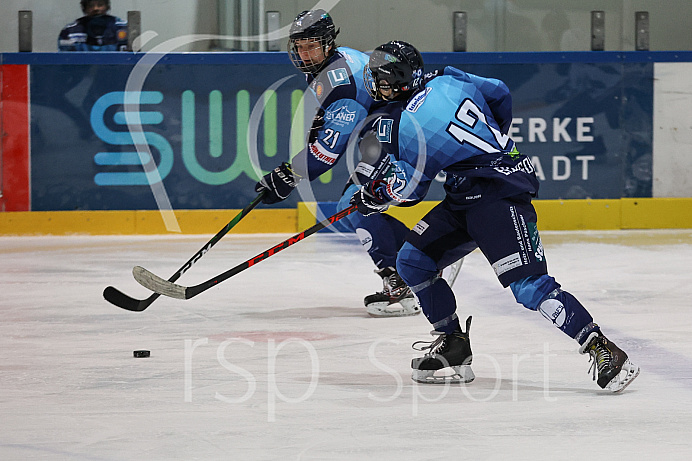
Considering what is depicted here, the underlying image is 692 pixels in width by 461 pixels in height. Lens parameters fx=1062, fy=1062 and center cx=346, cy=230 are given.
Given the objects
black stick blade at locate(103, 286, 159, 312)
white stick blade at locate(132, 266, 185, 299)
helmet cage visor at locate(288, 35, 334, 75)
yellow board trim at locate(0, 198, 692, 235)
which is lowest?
yellow board trim at locate(0, 198, 692, 235)

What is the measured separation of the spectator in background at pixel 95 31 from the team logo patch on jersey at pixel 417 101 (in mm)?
4882

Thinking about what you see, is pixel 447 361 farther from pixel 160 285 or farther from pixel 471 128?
pixel 160 285

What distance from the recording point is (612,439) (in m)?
2.91

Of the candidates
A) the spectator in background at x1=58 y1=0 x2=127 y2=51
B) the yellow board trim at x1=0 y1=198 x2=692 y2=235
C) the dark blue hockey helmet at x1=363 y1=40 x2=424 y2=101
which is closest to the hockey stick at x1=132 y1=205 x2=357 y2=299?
the dark blue hockey helmet at x1=363 y1=40 x2=424 y2=101

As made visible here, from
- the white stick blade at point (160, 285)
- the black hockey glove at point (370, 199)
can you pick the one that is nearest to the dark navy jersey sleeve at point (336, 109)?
the white stick blade at point (160, 285)

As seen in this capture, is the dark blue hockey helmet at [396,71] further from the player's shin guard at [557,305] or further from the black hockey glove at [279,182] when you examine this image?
the black hockey glove at [279,182]

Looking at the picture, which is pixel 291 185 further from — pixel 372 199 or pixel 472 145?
pixel 472 145

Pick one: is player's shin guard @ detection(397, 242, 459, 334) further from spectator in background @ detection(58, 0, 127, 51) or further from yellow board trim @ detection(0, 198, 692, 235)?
spectator in background @ detection(58, 0, 127, 51)

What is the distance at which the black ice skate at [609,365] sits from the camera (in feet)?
11.1

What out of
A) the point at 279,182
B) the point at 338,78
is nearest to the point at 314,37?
the point at 338,78

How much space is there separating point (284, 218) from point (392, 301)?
3.07 meters

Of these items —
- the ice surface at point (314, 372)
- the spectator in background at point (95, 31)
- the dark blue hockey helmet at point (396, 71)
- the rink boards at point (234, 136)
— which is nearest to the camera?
the ice surface at point (314, 372)

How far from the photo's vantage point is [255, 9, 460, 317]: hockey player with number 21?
489cm

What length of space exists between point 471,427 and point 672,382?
918mm
